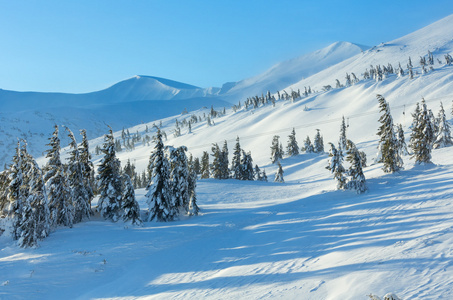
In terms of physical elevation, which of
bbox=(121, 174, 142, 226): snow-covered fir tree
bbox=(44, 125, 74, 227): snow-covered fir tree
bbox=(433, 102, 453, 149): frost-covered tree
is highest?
bbox=(44, 125, 74, 227): snow-covered fir tree

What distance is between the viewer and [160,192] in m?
28.2

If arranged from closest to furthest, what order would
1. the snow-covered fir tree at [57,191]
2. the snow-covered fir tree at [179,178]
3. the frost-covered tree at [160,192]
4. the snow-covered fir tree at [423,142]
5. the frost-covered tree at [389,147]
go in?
1. the snow-covered fir tree at [57,191]
2. the frost-covered tree at [160,192]
3. the snow-covered fir tree at [179,178]
4. the frost-covered tree at [389,147]
5. the snow-covered fir tree at [423,142]

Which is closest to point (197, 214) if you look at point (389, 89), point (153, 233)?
point (153, 233)

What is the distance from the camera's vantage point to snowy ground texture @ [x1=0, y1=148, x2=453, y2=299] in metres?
9.53

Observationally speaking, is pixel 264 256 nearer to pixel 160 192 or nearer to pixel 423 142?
pixel 160 192

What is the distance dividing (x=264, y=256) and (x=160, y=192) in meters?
16.2

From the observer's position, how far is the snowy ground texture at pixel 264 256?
953cm

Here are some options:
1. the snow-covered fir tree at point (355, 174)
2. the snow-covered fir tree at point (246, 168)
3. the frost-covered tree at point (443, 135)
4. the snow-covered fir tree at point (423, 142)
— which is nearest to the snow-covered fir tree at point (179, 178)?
the snow-covered fir tree at point (355, 174)

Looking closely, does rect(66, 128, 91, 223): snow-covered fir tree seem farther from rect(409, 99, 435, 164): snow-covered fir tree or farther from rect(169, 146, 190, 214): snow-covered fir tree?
rect(409, 99, 435, 164): snow-covered fir tree

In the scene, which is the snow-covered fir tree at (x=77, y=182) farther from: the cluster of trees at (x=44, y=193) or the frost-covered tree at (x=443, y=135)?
the frost-covered tree at (x=443, y=135)

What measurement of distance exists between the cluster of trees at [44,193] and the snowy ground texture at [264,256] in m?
1.31

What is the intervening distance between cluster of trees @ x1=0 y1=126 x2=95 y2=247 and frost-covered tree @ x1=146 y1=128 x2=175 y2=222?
6114mm

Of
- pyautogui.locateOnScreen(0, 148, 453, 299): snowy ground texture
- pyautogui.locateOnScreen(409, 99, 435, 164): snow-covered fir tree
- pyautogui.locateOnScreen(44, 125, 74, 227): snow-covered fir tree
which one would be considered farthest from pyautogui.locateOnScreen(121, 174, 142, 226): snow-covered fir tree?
pyautogui.locateOnScreen(409, 99, 435, 164): snow-covered fir tree

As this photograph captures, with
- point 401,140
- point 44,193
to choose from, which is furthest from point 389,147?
point 44,193
